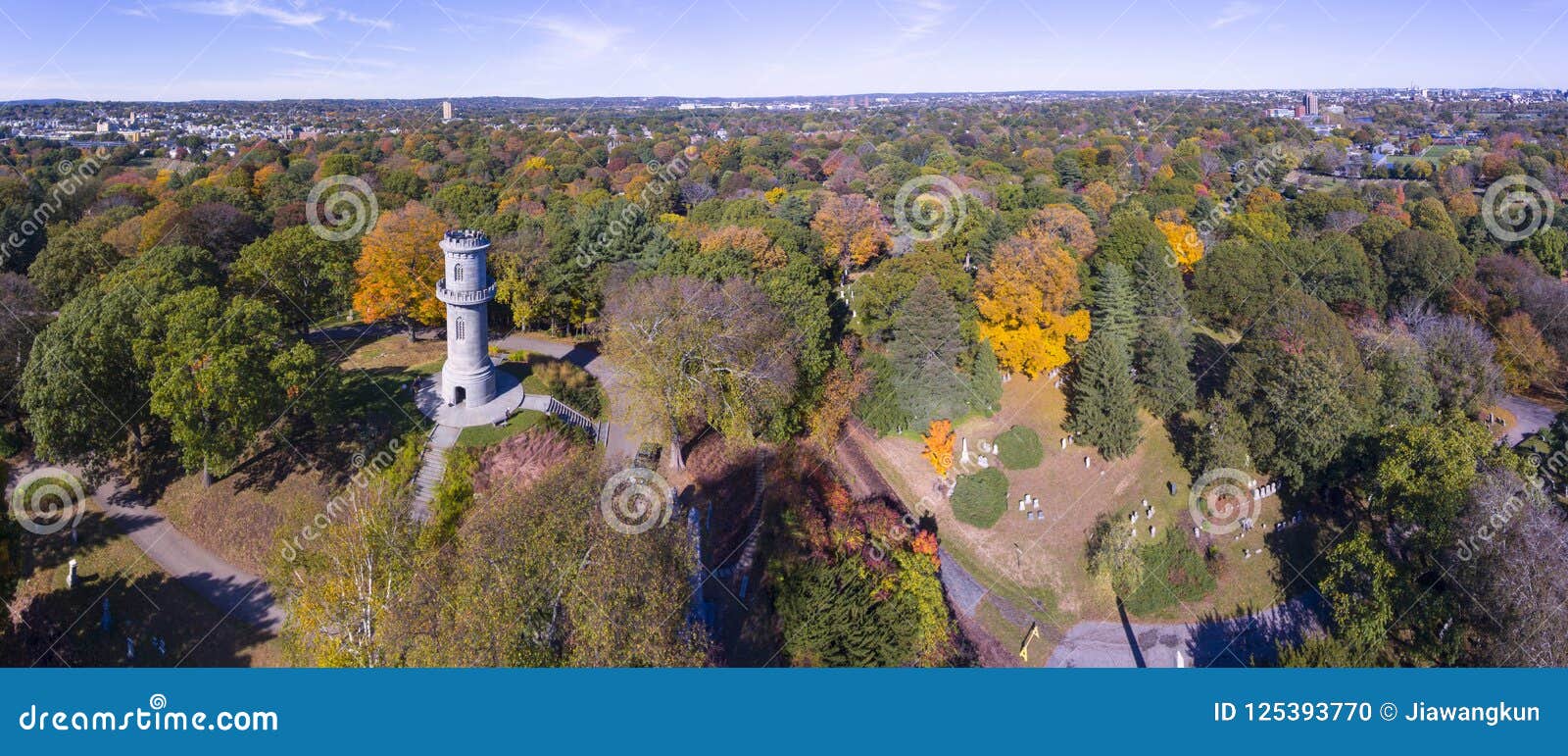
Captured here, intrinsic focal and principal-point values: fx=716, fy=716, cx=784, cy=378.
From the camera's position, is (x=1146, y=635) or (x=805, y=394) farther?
(x=805, y=394)

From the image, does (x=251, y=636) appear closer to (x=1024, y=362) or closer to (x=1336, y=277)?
(x=1024, y=362)

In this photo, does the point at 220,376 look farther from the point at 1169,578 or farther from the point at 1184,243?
the point at 1184,243

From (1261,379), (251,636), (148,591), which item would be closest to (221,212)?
(148,591)

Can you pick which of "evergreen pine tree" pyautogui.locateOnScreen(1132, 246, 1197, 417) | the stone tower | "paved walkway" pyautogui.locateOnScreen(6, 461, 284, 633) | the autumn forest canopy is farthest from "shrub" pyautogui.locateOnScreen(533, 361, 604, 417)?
"evergreen pine tree" pyautogui.locateOnScreen(1132, 246, 1197, 417)

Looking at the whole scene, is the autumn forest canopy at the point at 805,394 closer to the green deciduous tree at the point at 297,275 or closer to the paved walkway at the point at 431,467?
the green deciduous tree at the point at 297,275

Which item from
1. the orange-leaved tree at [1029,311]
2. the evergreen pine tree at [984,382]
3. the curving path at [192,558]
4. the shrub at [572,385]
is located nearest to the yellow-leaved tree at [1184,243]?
the orange-leaved tree at [1029,311]

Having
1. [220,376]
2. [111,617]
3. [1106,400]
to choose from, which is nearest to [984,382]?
[1106,400]
